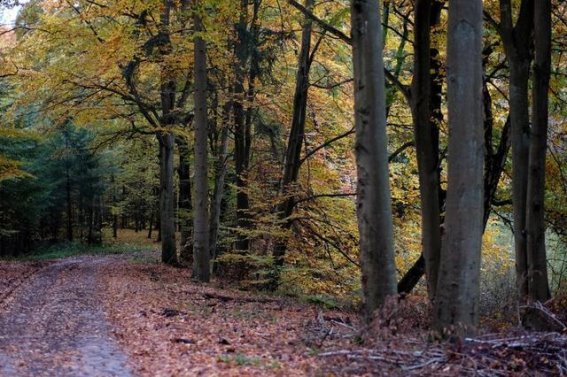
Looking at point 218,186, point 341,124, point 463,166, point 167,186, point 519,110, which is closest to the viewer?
point 463,166

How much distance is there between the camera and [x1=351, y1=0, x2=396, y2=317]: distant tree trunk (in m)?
6.28

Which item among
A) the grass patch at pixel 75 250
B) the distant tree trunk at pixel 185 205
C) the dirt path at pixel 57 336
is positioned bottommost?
the grass patch at pixel 75 250

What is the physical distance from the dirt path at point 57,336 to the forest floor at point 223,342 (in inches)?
0.6

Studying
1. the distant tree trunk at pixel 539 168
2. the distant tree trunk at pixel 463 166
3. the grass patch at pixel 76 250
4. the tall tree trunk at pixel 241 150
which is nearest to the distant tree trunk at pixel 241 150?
the tall tree trunk at pixel 241 150

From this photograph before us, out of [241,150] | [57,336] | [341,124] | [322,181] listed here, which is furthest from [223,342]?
[241,150]

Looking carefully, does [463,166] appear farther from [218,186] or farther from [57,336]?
[218,186]

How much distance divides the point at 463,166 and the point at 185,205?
2014cm

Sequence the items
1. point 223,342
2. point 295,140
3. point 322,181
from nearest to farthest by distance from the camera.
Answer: point 223,342 → point 295,140 → point 322,181

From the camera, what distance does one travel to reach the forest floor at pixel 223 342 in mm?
5516

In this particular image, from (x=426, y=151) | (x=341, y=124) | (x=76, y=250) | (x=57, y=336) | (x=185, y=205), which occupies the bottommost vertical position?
(x=76, y=250)

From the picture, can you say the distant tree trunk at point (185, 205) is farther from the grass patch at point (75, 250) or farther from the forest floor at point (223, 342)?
the forest floor at point (223, 342)

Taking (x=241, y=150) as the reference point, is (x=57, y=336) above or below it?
below

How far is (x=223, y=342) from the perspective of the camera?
24.0 ft

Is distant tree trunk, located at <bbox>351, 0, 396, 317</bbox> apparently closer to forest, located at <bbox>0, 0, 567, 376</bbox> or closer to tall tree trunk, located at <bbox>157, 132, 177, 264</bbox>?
forest, located at <bbox>0, 0, 567, 376</bbox>
